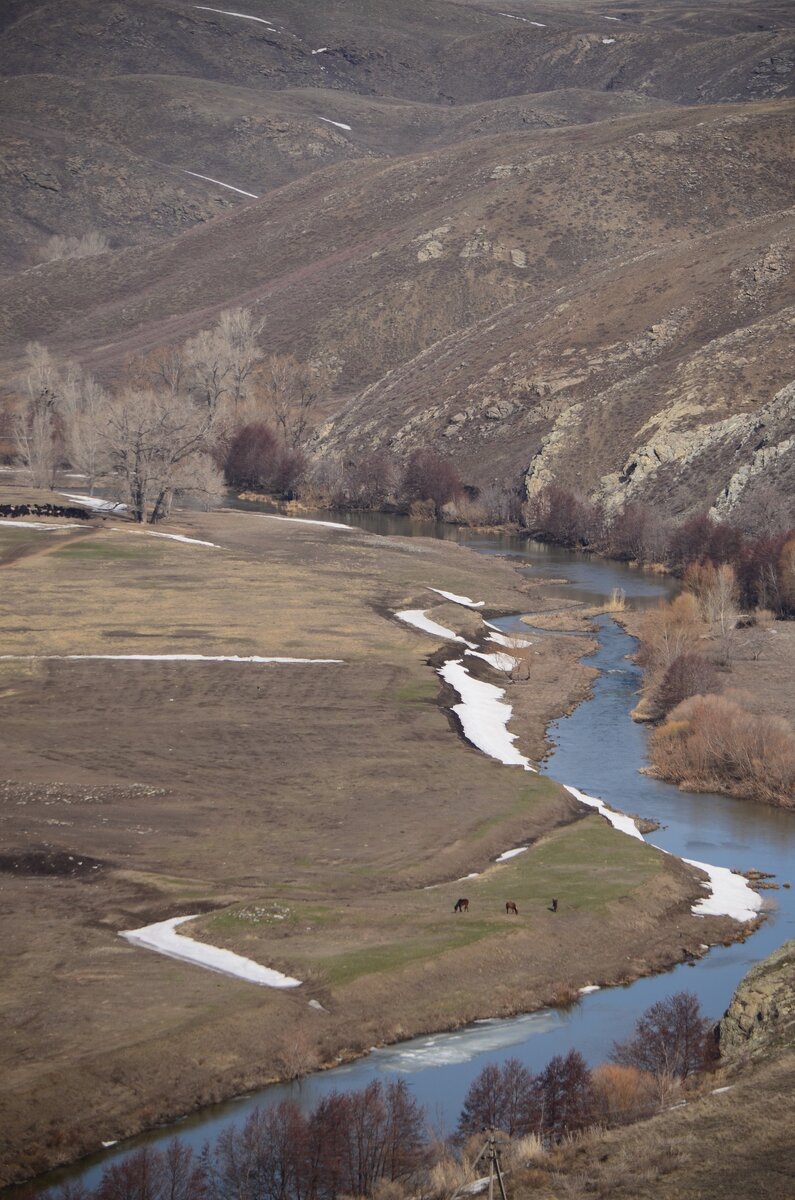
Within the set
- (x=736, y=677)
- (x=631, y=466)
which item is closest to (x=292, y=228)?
(x=631, y=466)

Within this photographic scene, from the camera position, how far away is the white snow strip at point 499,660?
58.0 metres

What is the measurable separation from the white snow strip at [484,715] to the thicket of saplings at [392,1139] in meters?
20.8

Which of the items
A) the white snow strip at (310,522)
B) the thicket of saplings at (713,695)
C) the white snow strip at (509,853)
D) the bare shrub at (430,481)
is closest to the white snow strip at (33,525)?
the white snow strip at (310,522)

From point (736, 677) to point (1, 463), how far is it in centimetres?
8001

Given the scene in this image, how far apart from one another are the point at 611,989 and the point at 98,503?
236 ft

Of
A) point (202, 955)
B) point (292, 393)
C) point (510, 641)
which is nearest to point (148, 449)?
point (510, 641)

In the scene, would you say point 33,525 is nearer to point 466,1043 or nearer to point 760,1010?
point 466,1043

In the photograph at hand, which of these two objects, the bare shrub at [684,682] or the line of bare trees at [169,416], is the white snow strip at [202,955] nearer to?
the bare shrub at [684,682]

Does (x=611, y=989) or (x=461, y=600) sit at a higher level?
(x=461, y=600)

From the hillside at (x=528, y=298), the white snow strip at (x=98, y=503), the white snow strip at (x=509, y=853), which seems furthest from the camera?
the hillside at (x=528, y=298)

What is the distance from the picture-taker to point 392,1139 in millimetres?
20703

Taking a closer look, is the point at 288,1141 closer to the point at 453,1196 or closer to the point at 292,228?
the point at 453,1196

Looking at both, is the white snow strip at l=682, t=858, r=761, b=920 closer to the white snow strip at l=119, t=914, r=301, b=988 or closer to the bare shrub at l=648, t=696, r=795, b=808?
the bare shrub at l=648, t=696, r=795, b=808

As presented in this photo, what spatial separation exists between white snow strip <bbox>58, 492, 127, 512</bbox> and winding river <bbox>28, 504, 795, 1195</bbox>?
33263 millimetres
